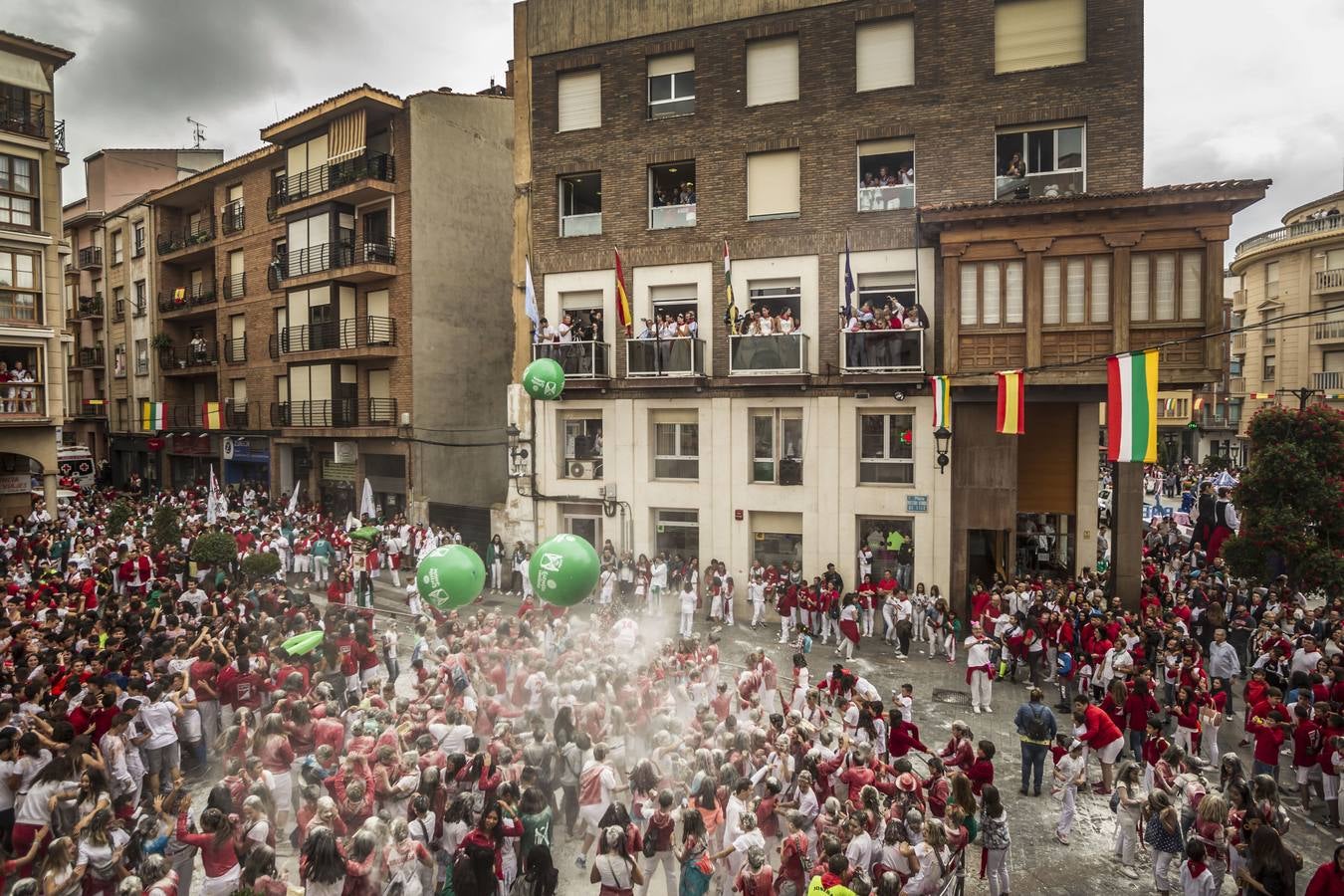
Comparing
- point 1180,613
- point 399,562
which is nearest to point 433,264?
point 399,562

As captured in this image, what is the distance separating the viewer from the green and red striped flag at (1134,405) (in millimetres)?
14148

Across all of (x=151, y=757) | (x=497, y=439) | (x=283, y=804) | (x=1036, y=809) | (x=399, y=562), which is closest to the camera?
(x=283, y=804)

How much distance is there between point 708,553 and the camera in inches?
846

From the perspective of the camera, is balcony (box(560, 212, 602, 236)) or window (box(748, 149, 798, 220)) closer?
window (box(748, 149, 798, 220))

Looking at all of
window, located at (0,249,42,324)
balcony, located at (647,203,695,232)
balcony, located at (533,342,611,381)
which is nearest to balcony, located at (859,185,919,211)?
balcony, located at (647,203,695,232)

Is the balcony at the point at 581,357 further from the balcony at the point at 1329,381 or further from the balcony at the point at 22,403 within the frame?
the balcony at the point at 1329,381

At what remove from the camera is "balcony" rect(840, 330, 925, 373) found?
19.1 m

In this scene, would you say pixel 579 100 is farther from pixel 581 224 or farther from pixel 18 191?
pixel 18 191

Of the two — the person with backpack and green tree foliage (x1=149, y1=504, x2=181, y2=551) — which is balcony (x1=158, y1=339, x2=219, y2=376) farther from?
the person with backpack

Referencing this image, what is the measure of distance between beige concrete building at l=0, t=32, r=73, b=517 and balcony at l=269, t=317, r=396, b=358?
26.9 ft

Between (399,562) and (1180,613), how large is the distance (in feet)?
66.1

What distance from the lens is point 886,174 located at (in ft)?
65.9

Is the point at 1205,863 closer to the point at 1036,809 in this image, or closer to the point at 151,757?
the point at 1036,809

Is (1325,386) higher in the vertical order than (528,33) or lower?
lower
